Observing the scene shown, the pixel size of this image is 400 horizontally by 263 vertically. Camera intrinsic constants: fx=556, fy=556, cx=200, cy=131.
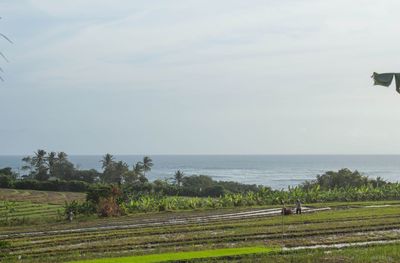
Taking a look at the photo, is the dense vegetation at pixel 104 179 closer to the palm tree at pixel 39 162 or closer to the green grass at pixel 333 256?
the palm tree at pixel 39 162

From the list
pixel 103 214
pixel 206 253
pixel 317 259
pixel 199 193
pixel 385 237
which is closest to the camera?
pixel 317 259

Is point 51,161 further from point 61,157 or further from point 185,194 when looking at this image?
point 185,194

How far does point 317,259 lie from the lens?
63.0ft

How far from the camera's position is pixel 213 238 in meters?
26.3

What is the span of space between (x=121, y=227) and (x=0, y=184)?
45.1 metres

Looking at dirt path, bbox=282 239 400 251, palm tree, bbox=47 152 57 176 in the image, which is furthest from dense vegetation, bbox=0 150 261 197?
dirt path, bbox=282 239 400 251

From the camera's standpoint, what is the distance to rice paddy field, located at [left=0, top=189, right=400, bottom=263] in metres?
20.2

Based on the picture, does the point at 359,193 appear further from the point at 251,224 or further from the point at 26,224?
the point at 26,224

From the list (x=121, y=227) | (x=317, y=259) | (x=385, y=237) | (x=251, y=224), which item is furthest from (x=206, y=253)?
(x=121, y=227)

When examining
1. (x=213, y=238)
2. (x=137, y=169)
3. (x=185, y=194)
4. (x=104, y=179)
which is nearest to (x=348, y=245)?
(x=213, y=238)

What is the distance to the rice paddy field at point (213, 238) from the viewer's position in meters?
20.2

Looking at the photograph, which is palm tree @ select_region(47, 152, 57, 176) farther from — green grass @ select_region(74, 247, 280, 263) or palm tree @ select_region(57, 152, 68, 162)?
green grass @ select_region(74, 247, 280, 263)

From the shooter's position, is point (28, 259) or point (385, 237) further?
point (385, 237)

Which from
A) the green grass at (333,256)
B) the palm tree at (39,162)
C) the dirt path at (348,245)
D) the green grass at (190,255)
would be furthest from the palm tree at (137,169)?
the green grass at (333,256)
